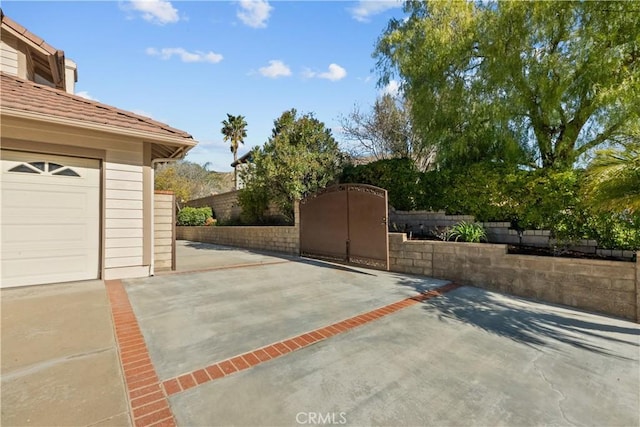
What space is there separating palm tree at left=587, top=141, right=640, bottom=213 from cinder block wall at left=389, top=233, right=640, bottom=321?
1205 mm

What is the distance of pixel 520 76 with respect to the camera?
19.9 feet

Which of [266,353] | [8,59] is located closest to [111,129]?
[8,59]

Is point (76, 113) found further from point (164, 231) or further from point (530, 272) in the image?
point (530, 272)

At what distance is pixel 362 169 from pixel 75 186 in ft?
23.7

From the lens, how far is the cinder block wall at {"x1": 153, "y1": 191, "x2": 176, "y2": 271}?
6840mm

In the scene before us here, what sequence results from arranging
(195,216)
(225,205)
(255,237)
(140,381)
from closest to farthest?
1. (140,381)
2. (255,237)
3. (225,205)
4. (195,216)

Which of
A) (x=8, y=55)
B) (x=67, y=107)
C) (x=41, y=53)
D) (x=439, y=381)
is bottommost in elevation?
(x=439, y=381)

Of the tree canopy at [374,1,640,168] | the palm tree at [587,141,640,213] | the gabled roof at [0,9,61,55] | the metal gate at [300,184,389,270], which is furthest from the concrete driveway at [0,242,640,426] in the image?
the gabled roof at [0,9,61,55]

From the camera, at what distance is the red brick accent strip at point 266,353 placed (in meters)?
2.38

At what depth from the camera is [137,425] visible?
1884mm

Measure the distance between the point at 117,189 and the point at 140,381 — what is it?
4.73 metres

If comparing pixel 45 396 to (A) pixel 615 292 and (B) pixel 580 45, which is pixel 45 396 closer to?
(A) pixel 615 292

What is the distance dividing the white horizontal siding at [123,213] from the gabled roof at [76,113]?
21.7 inches

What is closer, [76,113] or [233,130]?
[76,113]
